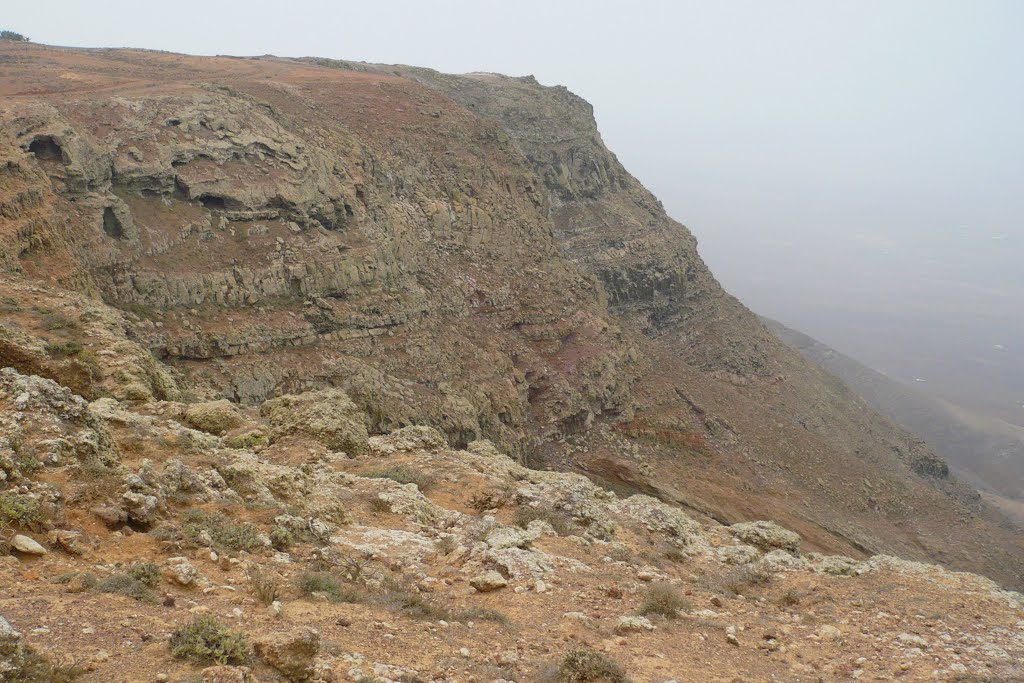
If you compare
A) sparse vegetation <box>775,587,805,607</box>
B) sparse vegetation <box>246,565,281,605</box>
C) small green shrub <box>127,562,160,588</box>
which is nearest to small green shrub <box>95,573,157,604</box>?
small green shrub <box>127,562,160,588</box>

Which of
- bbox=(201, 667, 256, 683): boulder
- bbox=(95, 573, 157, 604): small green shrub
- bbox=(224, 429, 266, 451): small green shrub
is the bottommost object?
bbox=(224, 429, 266, 451): small green shrub

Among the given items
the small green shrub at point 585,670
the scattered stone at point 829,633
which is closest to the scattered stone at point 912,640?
the scattered stone at point 829,633

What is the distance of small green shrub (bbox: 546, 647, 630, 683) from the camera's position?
801cm

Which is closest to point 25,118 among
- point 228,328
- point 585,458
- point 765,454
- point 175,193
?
point 175,193

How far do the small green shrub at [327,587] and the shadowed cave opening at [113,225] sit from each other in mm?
19240

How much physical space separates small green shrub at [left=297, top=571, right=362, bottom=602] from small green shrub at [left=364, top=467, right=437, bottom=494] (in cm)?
570

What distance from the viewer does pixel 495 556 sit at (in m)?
12.0

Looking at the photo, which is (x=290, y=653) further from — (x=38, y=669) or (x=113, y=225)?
(x=113, y=225)

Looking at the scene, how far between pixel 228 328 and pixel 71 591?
60.3 feet

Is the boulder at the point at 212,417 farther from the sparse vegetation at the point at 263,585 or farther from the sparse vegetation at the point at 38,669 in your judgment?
the sparse vegetation at the point at 38,669

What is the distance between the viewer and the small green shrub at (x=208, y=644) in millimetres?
6207

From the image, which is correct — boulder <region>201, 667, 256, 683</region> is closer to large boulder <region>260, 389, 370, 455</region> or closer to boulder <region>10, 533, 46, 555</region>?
boulder <region>10, 533, 46, 555</region>

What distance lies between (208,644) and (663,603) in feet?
23.6

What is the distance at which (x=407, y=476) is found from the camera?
15500 millimetres
